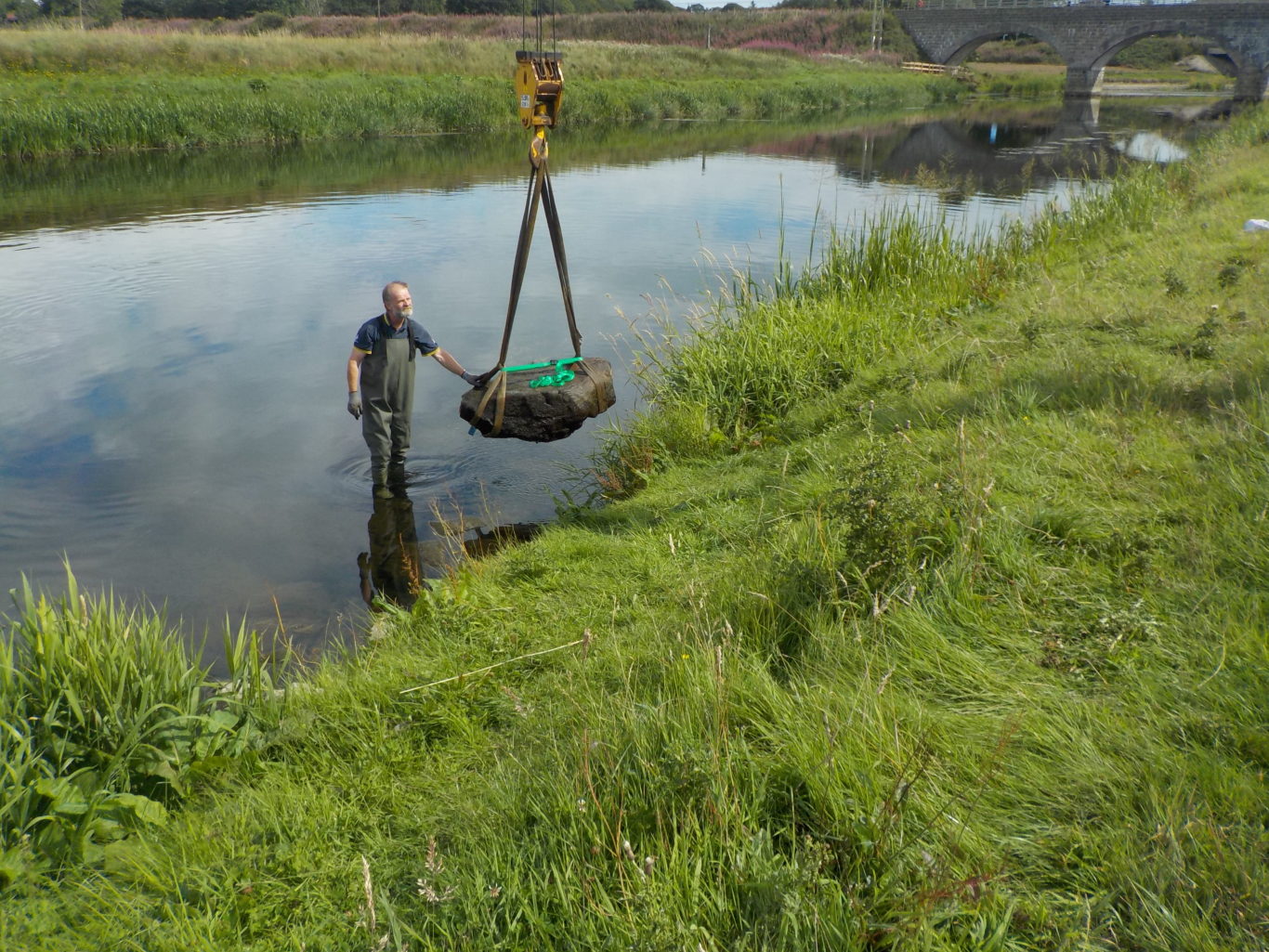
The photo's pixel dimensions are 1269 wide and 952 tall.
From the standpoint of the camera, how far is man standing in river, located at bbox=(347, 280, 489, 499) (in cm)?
722

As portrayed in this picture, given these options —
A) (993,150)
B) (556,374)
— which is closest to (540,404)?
(556,374)

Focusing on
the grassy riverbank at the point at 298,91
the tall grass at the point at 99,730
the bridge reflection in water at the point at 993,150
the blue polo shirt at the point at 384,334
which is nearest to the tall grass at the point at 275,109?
the grassy riverbank at the point at 298,91

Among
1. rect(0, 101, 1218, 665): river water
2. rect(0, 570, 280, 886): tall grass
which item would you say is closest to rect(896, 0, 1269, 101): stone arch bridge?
rect(0, 101, 1218, 665): river water

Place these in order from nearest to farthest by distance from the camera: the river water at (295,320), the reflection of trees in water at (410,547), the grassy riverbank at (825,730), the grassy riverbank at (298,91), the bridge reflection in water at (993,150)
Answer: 1. the grassy riverbank at (825,730)
2. the reflection of trees in water at (410,547)
3. the river water at (295,320)
4. the bridge reflection in water at (993,150)
5. the grassy riverbank at (298,91)

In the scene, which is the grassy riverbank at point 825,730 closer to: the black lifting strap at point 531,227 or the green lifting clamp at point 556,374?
the green lifting clamp at point 556,374

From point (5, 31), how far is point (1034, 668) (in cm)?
4110

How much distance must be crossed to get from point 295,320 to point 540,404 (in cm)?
696

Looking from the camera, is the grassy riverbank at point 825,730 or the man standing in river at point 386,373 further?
the man standing in river at point 386,373

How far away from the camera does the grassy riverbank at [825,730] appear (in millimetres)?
2320

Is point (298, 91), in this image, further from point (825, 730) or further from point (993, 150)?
point (825, 730)

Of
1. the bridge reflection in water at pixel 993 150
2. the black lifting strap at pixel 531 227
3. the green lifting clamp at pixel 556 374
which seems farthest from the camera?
the bridge reflection in water at pixel 993 150

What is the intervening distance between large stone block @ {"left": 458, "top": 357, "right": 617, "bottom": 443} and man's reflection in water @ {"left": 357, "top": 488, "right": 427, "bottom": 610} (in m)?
1.06

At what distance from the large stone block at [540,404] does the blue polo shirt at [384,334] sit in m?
1.13

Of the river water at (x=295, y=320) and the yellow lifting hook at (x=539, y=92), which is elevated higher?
the yellow lifting hook at (x=539, y=92)
